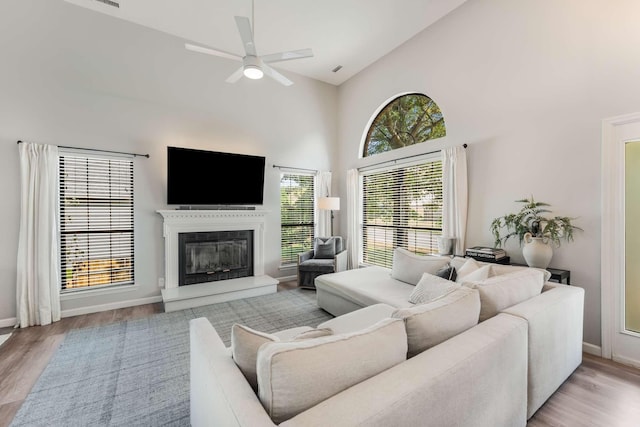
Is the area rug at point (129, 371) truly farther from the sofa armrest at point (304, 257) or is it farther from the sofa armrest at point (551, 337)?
the sofa armrest at point (551, 337)

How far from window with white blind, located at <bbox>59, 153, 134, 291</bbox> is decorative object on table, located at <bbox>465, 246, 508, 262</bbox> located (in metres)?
4.76

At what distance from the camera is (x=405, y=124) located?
4.71 m

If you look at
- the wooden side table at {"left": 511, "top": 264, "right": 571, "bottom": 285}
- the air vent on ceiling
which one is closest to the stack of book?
the wooden side table at {"left": 511, "top": 264, "right": 571, "bottom": 285}

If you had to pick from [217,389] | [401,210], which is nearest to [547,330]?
[217,389]

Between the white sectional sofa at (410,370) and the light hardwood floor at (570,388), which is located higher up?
the white sectional sofa at (410,370)

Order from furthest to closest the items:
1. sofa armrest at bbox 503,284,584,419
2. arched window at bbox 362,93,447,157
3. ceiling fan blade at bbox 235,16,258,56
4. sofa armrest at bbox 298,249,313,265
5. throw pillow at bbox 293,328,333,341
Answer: sofa armrest at bbox 298,249,313,265 → arched window at bbox 362,93,447,157 → ceiling fan blade at bbox 235,16,258,56 → sofa armrest at bbox 503,284,584,419 → throw pillow at bbox 293,328,333,341

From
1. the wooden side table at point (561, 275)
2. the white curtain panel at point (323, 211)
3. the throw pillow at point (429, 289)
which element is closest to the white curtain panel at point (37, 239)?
the white curtain panel at point (323, 211)

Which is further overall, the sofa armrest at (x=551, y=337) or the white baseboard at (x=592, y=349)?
the white baseboard at (x=592, y=349)

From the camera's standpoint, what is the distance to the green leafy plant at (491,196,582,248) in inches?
108

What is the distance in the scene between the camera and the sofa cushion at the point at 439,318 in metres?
1.34

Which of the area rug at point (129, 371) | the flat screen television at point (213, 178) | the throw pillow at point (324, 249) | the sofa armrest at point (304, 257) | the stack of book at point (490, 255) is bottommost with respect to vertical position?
the area rug at point (129, 371)

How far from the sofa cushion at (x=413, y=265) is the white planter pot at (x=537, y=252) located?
2.55ft

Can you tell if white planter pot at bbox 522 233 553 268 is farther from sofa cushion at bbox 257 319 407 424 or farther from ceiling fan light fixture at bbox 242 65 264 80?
ceiling fan light fixture at bbox 242 65 264 80

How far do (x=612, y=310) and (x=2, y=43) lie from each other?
7.28 meters
